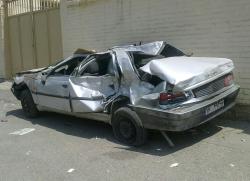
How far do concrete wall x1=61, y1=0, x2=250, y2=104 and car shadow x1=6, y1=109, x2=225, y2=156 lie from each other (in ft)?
4.43

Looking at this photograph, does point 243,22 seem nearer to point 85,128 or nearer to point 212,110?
point 212,110

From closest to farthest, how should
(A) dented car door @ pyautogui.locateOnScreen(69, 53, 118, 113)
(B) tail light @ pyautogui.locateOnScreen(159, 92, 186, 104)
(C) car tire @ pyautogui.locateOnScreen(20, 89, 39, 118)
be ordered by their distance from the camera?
(B) tail light @ pyautogui.locateOnScreen(159, 92, 186, 104), (A) dented car door @ pyautogui.locateOnScreen(69, 53, 118, 113), (C) car tire @ pyautogui.locateOnScreen(20, 89, 39, 118)

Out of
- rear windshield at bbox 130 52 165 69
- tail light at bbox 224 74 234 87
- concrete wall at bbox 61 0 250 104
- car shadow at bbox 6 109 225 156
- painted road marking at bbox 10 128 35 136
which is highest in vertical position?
concrete wall at bbox 61 0 250 104

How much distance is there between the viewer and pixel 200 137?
23.5ft

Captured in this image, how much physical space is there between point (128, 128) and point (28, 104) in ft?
11.6

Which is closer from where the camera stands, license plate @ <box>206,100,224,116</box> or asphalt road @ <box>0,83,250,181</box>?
asphalt road @ <box>0,83,250,181</box>

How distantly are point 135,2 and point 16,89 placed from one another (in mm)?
3509

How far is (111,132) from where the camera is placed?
26.3 feet

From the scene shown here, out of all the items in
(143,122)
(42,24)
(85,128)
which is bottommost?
(85,128)

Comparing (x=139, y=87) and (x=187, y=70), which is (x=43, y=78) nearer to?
(x=139, y=87)

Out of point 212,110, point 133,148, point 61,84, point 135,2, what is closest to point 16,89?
point 61,84

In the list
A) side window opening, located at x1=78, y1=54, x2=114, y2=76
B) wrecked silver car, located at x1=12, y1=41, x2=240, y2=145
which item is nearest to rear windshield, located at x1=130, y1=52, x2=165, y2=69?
wrecked silver car, located at x1=12, y1=41, x2=240, y2=145

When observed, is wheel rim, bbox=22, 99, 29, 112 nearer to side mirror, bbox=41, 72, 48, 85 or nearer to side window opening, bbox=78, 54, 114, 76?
side mirror, bbox=41, 72, 48, 85

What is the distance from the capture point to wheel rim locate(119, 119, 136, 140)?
6.92 meters
